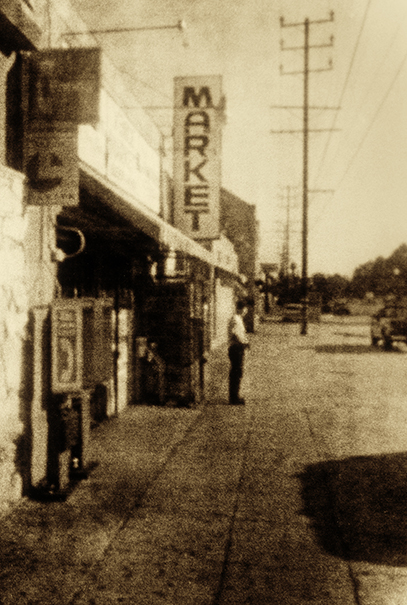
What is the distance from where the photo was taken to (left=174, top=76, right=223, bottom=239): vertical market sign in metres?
11.9

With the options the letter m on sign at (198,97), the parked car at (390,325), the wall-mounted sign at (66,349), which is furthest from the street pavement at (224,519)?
the parked car at (390,325)

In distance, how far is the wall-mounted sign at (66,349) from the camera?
594cm

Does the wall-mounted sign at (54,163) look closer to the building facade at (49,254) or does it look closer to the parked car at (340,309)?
the building facade at (49,254)

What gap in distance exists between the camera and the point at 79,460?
6.47 meters

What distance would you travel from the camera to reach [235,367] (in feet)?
35.6

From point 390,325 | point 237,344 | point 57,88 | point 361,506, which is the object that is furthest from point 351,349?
point 57,88

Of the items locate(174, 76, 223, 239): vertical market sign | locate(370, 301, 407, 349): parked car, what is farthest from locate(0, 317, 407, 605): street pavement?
locate(370, 301, 407, 349): parked car

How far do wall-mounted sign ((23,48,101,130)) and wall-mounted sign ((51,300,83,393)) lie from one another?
1720mm

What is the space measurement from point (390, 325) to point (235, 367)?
14.2m

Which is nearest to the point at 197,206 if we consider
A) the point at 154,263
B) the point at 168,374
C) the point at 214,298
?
the point at 154,263

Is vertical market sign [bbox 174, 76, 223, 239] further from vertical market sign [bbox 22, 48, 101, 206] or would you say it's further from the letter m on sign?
vertical market sign [bbox 22, 48, 101, 206]

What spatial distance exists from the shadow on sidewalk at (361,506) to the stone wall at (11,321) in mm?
2634

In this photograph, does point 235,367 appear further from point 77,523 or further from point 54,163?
point 54,163

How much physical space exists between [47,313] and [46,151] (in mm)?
1536
